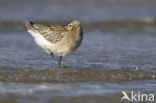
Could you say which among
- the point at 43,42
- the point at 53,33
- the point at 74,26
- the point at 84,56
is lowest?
the point at 84,56

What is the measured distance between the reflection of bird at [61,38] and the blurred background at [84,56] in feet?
1.39

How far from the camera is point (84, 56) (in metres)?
12.5

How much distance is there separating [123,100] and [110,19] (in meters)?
10.1

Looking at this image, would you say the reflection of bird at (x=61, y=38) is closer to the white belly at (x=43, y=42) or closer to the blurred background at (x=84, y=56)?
the white belly at (x=43, y=42)

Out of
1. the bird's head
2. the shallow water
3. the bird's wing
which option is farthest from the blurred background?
the bird's head

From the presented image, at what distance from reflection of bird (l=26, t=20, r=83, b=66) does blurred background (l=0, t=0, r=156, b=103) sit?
42 cm

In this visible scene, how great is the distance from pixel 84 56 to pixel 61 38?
1.83 m

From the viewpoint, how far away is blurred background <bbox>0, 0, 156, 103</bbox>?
28.5 ft

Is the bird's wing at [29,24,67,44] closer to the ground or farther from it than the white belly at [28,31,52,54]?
farther from it

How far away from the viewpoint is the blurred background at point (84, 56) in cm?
867

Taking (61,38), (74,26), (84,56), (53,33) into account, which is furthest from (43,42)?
(84,56)

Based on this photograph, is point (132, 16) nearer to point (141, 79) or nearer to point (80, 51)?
point (80, 51)

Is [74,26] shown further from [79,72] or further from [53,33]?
[79,72]

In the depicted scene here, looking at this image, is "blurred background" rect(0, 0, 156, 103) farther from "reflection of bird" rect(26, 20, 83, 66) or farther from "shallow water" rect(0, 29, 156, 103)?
"reflection of bird" rect(26, 20, 83, 66)
